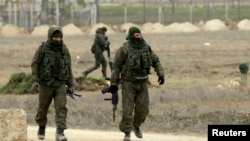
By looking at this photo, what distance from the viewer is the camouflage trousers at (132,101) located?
1493 cm

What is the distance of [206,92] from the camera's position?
22.3 m

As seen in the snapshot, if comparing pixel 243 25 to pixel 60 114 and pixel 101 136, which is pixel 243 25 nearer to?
pixel 101 136

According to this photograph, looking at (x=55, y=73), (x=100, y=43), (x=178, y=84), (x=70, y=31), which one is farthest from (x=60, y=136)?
(x=70, y=31)

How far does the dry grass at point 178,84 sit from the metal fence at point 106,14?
12.8 m

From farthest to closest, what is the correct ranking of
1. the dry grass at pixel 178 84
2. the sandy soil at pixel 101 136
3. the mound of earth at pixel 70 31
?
the mound of earth at pixel 70 31 < the dry grass at pixel 178 84 < the sandy soil at pixel 101 136

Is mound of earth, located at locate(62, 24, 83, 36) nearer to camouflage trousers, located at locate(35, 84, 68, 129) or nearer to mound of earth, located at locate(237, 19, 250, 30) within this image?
mound of earth, located at locate(237, 19, 250, 30)

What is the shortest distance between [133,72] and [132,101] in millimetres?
467

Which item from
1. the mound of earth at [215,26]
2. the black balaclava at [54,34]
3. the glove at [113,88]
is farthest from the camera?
Result: the mound of earth at [215,26]

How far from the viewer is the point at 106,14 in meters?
68.7

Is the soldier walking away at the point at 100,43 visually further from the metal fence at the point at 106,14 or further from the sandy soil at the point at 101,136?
the metal fence at the point at 106,14

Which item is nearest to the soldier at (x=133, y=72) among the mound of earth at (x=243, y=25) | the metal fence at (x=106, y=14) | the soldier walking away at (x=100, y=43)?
the soldier walking away at (x=100, y=43)

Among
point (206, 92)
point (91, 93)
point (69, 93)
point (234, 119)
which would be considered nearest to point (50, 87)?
point (69, 93)

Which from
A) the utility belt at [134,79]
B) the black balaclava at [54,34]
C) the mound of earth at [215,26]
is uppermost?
the black balaclava at [54,34]

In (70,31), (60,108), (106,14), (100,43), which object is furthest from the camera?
(106,14)
